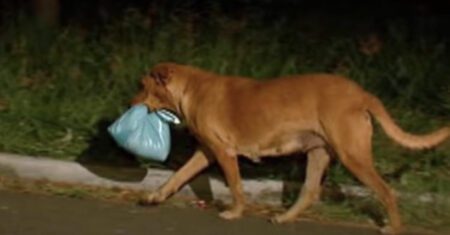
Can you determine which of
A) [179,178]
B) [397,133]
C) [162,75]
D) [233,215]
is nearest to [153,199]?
[179,178]

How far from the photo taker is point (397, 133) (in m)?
7.02

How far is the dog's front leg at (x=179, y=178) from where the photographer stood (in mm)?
7641

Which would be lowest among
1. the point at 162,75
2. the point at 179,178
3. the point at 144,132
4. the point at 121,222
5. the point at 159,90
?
the point at 121,222

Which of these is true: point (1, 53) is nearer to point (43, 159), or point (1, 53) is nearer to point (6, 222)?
point (43, 159)

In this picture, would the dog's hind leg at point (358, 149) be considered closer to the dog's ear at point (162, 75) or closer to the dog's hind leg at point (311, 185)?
the dog's hind leg at point (311, 185)

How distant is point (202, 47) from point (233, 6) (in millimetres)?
3362

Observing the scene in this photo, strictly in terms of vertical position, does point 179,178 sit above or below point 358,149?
below

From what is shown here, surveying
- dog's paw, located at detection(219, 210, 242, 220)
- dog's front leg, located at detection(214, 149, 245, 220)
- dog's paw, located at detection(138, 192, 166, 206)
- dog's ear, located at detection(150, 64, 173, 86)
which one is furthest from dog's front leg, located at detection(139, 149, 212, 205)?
dog's ear, located at detection(150, 64, 173, 86)

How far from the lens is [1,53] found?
10305 mm

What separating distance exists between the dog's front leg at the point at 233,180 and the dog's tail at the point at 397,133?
97 centimetres

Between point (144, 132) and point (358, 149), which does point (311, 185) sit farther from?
point (144, 132)

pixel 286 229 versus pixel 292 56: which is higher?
pixel 292 56

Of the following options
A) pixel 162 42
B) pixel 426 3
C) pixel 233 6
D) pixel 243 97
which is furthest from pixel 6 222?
pixel 426 3

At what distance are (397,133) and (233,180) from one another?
108 centimetres
